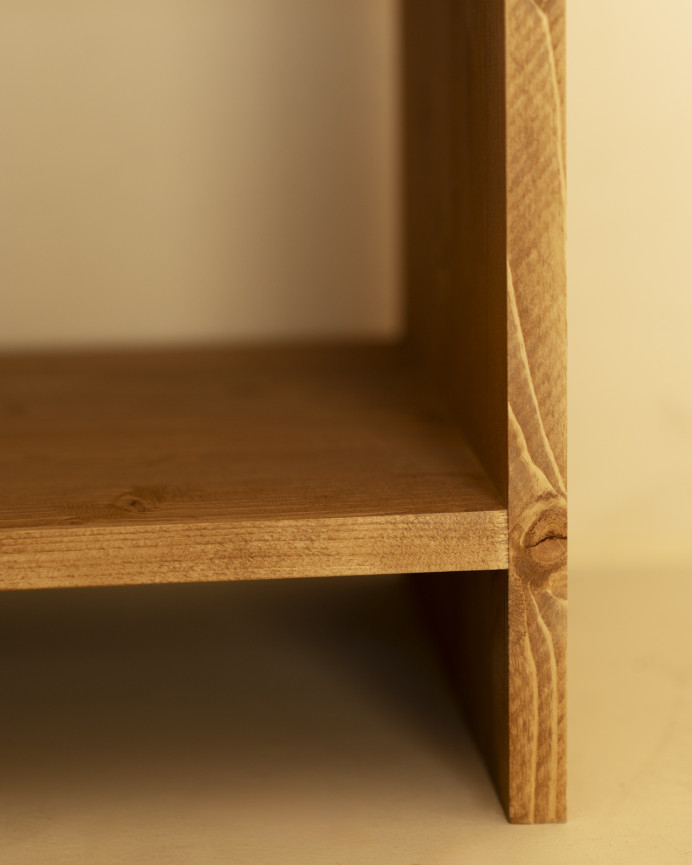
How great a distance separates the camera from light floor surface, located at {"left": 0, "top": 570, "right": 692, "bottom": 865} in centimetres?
72

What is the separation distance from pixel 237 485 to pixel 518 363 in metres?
0.20

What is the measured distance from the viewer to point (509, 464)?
0.68m

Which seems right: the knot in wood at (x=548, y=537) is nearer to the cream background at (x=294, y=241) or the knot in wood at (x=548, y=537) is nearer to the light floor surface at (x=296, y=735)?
the light floor surface at (x=296, y=735)

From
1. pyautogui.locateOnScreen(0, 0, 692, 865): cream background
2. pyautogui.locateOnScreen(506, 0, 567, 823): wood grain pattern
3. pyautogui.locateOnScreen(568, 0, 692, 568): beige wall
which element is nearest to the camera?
pyautogui.locateOnScreen(506, 0, 567, 823): wood grain pattern

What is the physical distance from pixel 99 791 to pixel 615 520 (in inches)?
30.9

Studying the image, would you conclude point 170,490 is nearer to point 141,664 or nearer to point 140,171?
point 141,664

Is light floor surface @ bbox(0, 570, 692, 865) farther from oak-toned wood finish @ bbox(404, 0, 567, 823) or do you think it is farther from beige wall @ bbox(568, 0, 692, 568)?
beige wall @ bbox(568, 0, 692, 568)

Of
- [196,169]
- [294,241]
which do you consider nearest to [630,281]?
[294,241]

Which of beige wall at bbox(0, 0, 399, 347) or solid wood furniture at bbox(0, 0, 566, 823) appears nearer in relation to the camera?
solid wood furniture at bbox(0, 0, 566, 823)

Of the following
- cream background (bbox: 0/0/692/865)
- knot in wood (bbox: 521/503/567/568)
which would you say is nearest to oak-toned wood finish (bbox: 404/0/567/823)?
knot in wood (bbox: 521/503/567/568)

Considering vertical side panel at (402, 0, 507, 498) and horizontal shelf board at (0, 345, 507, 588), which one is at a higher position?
vertical side panel at (402, 0, 507, 498)

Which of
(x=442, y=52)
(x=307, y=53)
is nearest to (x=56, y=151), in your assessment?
(x=307, y=53)

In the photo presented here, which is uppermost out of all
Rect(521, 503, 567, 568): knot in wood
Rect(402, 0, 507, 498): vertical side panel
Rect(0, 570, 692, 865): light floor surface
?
Rect(402, 0, 507, 498): vertical side panel

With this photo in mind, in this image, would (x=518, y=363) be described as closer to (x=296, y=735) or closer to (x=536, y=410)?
(x=536, y=410)
